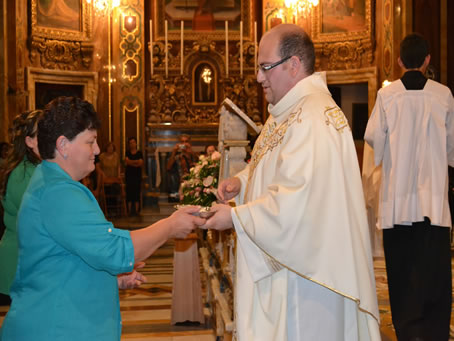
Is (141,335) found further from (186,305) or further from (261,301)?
(261,301)

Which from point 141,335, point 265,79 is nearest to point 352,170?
point 265,79

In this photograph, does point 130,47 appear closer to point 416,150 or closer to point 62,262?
point 416,150

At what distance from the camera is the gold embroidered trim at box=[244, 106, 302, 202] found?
8.65 ft

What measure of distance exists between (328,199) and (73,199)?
989 millimetres

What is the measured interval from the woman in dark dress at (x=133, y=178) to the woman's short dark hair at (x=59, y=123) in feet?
39.0

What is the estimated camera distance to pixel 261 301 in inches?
103

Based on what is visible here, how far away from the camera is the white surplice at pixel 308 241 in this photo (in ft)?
7.97

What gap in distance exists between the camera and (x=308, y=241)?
242 centimetres

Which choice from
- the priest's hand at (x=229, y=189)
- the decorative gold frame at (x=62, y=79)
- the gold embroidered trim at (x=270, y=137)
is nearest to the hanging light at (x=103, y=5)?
the decorative gold frame at (x=62, y=79)

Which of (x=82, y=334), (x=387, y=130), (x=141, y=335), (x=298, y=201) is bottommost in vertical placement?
(x=141, y=335)

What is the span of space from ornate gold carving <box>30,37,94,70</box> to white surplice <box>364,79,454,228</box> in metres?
12.4

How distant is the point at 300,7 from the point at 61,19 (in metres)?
6.09

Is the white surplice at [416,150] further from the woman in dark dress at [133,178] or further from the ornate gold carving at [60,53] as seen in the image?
Result: the ornate gold carving at [60,53]

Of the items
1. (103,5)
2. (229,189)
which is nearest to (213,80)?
(103,5)
